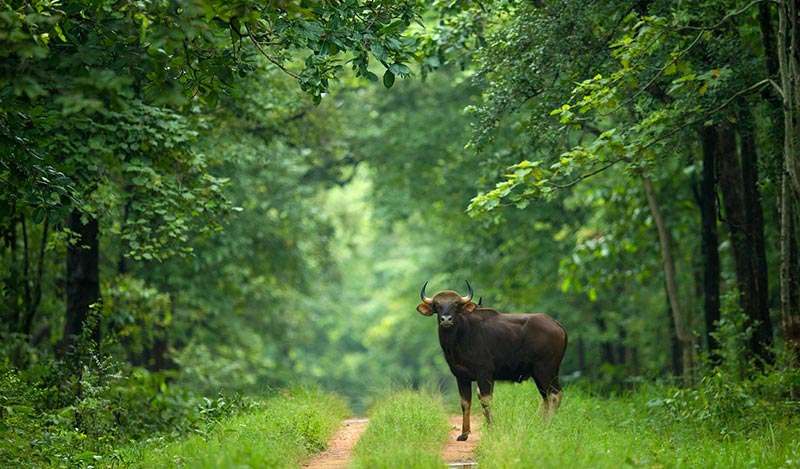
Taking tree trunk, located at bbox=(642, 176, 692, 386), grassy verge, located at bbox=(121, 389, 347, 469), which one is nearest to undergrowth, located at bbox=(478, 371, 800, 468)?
tree trunk, located at bbox=(642, 176, 692, 386)

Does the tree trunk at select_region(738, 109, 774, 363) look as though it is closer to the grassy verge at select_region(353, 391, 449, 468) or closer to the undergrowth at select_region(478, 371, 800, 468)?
the undergrowth at select_region(478, 371, 800, 468)

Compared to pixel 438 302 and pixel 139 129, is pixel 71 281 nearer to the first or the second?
pixel 139 129

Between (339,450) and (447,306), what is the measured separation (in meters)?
2.26

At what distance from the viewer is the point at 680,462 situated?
30.6ft

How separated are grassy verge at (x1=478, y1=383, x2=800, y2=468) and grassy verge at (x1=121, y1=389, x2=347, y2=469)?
2.19 metres

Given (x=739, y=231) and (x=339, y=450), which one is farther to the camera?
(x=739, y=231)

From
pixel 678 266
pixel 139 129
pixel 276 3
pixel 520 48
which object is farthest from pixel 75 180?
Answer: pixel 678 266

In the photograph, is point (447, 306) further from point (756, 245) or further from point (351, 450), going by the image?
point (756, 245)

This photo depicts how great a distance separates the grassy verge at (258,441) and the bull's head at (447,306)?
7.06 ft

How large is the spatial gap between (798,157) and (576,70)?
3335 mm

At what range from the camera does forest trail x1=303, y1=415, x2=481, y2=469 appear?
1051cm

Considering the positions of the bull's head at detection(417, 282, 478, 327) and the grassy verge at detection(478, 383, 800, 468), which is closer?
the grassy verge at detection(478, 383, 800, 468)

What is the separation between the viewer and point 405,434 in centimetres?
1095

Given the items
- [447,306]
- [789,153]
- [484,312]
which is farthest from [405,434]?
[789,153]
